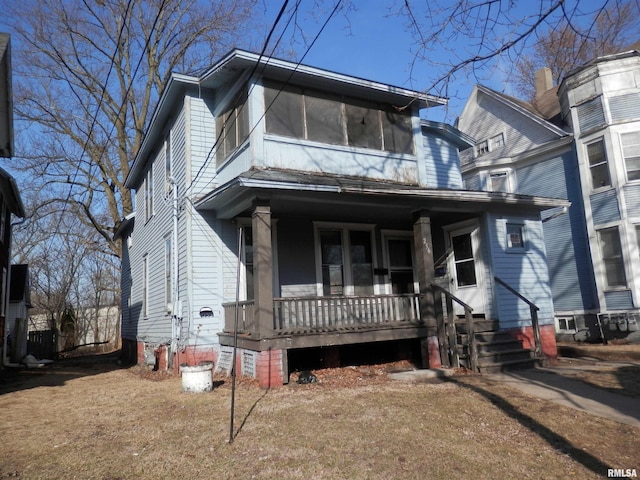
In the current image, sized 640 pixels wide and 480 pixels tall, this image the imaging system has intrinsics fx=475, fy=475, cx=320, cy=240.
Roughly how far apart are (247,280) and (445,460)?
6.64m

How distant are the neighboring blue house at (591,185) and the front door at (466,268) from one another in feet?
11.4

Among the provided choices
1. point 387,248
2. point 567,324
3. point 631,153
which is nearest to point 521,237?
point 387,248

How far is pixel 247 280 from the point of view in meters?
10.5

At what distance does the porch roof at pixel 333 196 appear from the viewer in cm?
850

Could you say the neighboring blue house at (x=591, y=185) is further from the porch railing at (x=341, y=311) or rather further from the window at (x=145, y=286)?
the window at (x=145, y=286)

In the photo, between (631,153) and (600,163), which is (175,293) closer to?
(600,163)

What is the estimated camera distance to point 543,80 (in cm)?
2273

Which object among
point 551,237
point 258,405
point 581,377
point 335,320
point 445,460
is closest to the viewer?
point 445,460

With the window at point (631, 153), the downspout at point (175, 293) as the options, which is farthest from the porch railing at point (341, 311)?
the window at point (631, 153)

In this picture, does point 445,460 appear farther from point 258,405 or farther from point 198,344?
point 198,344

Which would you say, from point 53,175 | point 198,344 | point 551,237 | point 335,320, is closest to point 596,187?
point 551,237

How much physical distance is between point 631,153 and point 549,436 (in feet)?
42.3

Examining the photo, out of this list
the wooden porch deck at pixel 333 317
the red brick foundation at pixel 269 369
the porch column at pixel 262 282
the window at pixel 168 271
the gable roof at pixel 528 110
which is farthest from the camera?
the gable roof at pixel 528 110

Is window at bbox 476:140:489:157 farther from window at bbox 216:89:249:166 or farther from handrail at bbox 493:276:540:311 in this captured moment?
window at bbox 216:89:249:166
